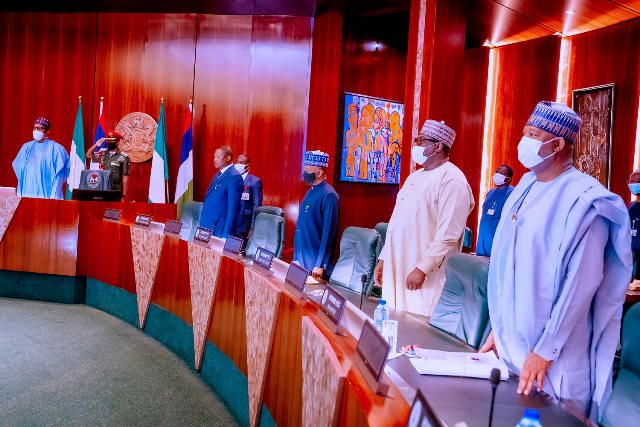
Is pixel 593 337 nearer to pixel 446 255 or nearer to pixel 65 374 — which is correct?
pixel 446 255

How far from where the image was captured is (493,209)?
6363mm

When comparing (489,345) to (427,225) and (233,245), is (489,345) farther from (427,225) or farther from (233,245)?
(233,245)

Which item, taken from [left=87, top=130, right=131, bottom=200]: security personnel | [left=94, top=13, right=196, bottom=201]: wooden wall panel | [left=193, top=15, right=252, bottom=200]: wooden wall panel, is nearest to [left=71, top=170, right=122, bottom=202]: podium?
[left=87, top=130, right=131, bottom=200]: security personnel

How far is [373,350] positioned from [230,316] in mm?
1926

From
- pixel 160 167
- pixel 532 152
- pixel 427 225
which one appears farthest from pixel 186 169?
pixel 532 152

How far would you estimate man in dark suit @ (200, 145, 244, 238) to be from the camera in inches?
201

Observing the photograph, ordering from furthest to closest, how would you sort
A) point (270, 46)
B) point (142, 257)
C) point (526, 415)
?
point (270, 46)
point (142, 257)
point (526, 415)

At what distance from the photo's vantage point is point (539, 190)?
5.87 ft

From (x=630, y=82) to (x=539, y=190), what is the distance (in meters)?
5.17

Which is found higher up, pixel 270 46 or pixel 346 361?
pixel 270 46

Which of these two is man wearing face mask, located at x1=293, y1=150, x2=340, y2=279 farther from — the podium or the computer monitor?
the computer monitor

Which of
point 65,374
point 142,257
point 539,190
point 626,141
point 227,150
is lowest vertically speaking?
point 65,374

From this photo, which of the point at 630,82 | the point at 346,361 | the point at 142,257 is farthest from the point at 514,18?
the point at 346,361

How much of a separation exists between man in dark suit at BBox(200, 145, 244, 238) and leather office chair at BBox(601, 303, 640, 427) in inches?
149
